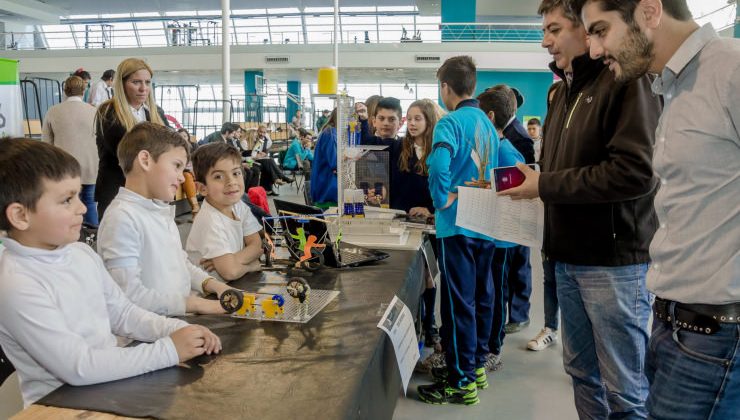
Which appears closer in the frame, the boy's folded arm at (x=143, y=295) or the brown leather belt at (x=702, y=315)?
the brown leather belt at (x=702, y=315)

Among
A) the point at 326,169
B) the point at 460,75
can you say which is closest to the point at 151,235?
the point at 460,75

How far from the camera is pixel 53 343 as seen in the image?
1.03 metres

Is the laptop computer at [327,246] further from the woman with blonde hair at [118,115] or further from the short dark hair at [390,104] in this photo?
the short dark hair at [390,104]

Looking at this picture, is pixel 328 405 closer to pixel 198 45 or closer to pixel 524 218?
pixel 524 218

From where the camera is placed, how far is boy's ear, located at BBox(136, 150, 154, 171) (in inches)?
61.6

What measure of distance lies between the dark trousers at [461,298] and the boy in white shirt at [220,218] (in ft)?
3.03

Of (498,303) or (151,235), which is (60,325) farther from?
(498,303)

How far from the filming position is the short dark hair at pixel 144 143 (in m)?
1.57

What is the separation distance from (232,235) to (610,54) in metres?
1.30

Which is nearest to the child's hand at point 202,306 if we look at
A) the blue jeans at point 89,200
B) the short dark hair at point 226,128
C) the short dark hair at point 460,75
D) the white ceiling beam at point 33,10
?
the short dark hair at point 460,75

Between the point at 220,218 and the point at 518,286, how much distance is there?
2340 mm

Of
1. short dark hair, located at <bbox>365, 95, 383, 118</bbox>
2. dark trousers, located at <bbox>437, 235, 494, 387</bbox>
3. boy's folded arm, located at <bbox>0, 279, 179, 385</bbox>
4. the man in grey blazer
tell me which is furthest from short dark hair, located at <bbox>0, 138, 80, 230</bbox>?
the man in grey blazer

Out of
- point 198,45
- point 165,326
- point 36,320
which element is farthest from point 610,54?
point 198,45

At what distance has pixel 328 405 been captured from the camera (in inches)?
38.8
